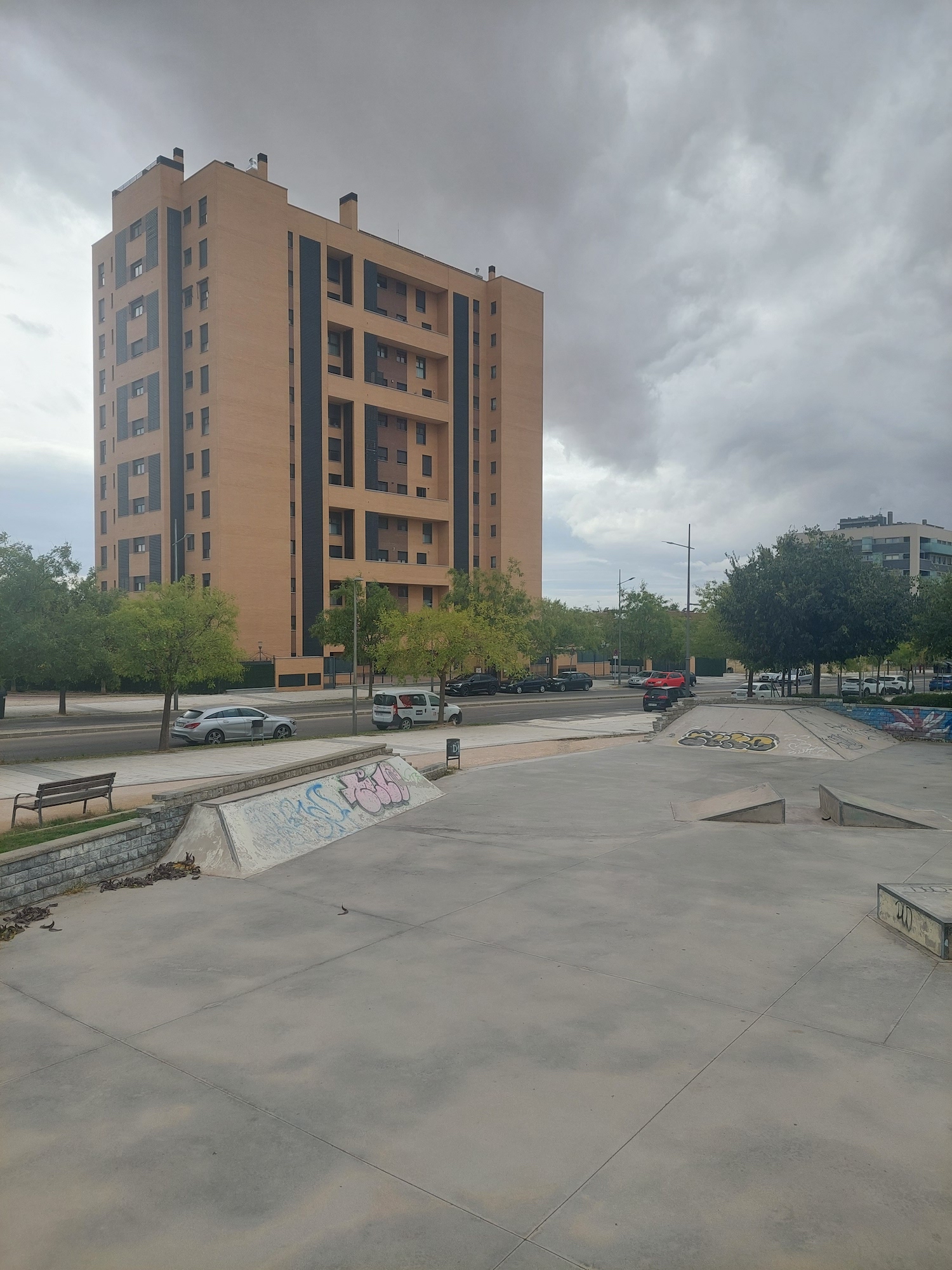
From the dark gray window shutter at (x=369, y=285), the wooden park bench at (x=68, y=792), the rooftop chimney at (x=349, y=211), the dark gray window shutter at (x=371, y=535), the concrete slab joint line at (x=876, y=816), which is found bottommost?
the concrete slab joint line at (x=876, y=816)

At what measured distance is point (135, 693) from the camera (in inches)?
2188

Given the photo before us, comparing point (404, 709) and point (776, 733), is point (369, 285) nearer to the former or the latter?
point (404, 709)

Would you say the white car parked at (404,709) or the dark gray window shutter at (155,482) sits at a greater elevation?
the dark gray window shutter at (155,482)

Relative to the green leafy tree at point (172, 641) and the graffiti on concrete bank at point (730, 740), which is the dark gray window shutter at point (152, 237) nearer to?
the green leafy tree at point (172, 641)

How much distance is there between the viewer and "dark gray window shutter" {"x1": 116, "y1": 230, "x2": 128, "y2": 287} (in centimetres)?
6581

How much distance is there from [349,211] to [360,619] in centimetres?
3937

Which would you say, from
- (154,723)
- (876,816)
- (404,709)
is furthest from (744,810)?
(154,723)

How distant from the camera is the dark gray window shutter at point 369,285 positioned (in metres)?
68.6

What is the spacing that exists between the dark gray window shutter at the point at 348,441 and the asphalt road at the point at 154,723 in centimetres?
2239

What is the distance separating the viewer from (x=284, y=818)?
1448 cm

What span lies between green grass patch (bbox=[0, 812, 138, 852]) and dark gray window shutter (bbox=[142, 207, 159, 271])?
57.4m

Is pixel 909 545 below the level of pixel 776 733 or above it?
above

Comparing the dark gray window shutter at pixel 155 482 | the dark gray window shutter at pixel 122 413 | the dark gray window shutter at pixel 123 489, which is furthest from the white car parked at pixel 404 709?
the dark gray window shutter at pixel 122 413

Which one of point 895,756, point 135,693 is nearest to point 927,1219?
point 895,756
